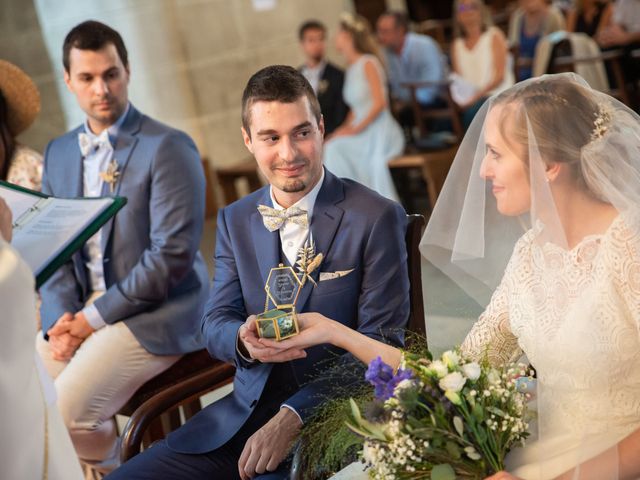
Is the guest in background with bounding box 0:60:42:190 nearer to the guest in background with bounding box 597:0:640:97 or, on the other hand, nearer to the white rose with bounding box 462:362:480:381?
the white rose with bounding box 462:362:480:381

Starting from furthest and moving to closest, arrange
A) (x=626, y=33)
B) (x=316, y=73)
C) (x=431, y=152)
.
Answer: (x=626, y=33), (x=316, y=73), (x=431, y=152)

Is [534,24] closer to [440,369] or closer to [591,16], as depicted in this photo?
[591,16]

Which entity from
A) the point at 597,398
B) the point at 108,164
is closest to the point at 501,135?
the point at 597,398

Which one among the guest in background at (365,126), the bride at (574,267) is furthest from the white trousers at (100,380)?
the guest in background at (365,126)

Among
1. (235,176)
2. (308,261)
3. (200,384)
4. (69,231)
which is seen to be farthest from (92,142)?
(235,176)

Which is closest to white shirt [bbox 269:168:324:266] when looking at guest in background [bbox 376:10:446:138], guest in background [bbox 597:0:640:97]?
guest in background [bbox 597:0:640:97]

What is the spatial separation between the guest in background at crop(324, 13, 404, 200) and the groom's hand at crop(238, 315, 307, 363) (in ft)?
17.9

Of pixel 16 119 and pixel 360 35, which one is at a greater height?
pixel 16 119

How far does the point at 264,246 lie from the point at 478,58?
6.56 m

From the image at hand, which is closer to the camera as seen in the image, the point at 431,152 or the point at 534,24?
the point at 431,152

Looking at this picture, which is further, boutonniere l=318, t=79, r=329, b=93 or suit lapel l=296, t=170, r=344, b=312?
boutonniere l=318, t=79, r=329, b=93

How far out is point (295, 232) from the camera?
9.30 feet

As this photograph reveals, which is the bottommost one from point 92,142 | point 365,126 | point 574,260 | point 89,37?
point 365,126

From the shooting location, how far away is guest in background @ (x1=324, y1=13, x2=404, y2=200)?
8.09m
